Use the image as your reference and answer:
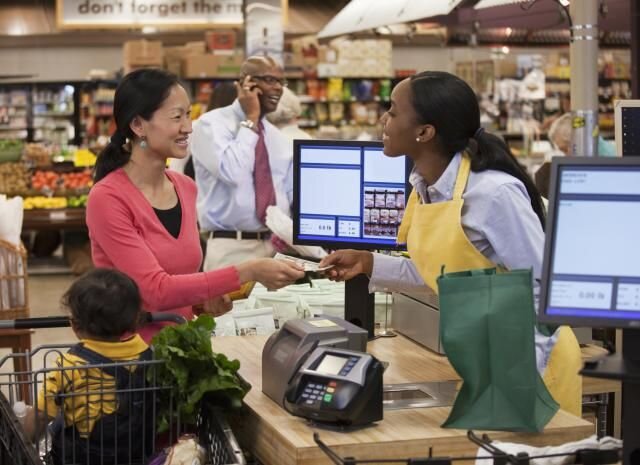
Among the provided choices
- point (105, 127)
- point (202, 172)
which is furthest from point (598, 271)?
point (105, 127)

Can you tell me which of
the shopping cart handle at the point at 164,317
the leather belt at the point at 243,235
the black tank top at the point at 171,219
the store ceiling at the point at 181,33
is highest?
the store ceiling at the point at 181,33

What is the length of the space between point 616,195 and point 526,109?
41.9 ft

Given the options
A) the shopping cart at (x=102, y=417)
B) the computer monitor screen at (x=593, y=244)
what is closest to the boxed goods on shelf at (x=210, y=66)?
the shopping cart at (x=102, y=417)

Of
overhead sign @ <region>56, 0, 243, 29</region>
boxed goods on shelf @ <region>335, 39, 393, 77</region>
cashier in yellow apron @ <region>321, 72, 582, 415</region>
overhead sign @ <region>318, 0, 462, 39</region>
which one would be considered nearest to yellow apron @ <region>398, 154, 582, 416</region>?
cashier in yellow apron @ <region>321, 72, 582, 415</region>

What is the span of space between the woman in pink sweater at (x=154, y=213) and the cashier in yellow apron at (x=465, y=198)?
1.67ft

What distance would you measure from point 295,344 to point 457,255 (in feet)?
1.52

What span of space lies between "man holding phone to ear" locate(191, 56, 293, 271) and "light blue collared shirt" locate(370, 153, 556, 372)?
2.87 meters

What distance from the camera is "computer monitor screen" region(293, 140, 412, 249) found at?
351 centimetres

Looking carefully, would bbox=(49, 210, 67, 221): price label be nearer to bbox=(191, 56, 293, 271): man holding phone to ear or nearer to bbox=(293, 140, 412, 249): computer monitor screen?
bbox=(191, 56, 293, 271): man holding phone to ear

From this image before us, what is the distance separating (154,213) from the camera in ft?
11.1

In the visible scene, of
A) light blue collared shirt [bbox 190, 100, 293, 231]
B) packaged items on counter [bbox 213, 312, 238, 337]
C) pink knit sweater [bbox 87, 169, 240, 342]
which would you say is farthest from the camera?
light blue collared shirt [bbox 190, 100, 293, 231]

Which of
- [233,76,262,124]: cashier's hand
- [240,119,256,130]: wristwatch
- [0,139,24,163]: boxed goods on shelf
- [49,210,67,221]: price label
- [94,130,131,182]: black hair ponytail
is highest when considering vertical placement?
[233,76,262,124]: cashier's hand

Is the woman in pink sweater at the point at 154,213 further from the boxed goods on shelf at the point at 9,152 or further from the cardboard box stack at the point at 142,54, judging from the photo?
the cardboard box stack at the point at 142,54

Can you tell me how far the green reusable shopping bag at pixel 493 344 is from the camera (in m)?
2.40
